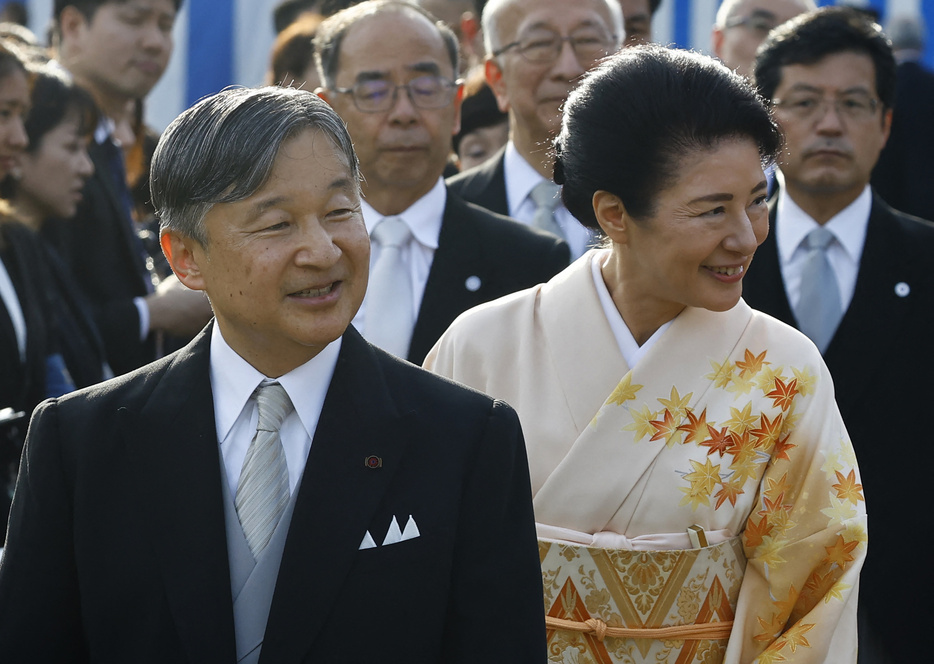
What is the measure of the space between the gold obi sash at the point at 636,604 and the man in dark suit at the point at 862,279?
120 centimetres

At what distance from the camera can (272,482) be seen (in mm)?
1984

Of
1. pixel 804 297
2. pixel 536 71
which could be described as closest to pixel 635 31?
pixel 536 71

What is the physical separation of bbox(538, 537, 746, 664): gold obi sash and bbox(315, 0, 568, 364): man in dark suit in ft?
3.49

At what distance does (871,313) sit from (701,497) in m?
1.43

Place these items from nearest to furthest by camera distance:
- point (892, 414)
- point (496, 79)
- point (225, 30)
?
point (892, 414) → point (496, 79) → point (225, 30)

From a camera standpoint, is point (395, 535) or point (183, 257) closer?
point (395, 535)

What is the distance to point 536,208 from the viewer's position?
4.20 m

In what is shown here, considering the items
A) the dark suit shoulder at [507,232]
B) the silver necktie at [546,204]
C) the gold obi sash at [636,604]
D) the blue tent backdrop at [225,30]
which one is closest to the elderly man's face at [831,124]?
the silver necktie at [546,204]

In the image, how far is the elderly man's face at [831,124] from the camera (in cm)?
391

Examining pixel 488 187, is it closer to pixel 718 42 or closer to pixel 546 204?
pixel 546 204

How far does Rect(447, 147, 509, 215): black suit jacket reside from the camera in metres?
4.21

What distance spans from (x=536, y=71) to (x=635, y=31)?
128 centimetres

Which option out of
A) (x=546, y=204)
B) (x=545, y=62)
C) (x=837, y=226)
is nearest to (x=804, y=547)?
(x=837, y=226)

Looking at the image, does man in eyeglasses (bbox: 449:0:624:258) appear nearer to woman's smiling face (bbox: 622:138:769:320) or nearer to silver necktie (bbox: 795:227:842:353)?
silver necktie (bbox: 795:227:842:353)
